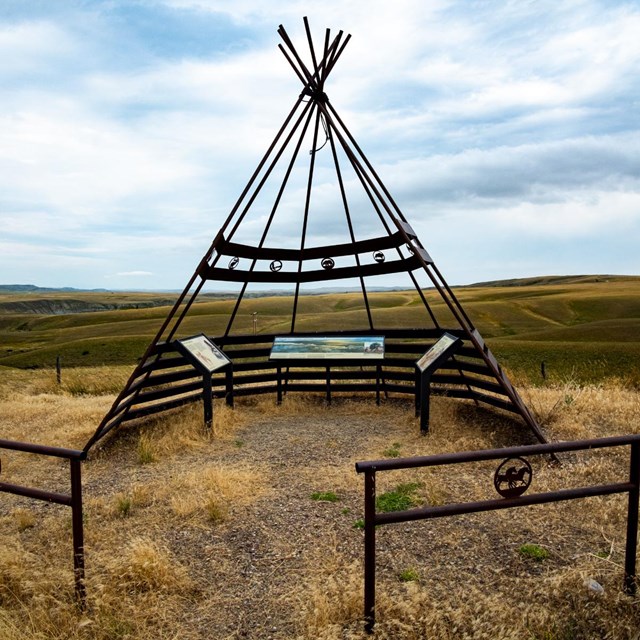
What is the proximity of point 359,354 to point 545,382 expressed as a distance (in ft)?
25.5

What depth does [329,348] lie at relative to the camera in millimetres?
11797

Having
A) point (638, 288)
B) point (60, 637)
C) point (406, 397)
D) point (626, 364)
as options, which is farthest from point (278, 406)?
point (638, 288)

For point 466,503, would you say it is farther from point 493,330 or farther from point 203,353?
point 493,330

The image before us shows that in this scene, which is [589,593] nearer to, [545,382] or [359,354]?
[359,354]

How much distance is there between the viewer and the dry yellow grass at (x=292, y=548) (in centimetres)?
389

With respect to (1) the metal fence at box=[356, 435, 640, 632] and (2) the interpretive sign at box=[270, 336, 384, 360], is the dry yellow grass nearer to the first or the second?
(1) the metal fence at box=[356, 435, 640, 632]

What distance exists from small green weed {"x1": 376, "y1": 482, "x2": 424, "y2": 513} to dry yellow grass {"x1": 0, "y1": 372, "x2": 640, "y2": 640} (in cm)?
14

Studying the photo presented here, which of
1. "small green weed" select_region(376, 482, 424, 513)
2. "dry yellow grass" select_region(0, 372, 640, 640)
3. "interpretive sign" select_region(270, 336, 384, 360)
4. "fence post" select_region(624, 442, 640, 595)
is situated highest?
"interpretive sign" select_region(270, 336, 384, 360)

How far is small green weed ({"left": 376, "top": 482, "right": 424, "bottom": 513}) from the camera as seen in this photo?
595cm

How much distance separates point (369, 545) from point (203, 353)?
7068 mm

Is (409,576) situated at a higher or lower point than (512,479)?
lower

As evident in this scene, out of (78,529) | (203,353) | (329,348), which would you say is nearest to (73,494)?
(78,529)

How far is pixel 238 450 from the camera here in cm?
865

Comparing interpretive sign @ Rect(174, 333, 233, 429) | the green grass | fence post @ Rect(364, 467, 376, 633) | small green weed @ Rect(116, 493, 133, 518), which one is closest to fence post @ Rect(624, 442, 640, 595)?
fence post @ Rect(364, 467, 376, 633)
